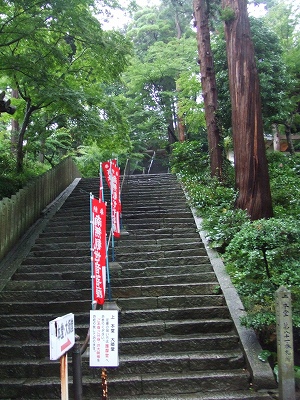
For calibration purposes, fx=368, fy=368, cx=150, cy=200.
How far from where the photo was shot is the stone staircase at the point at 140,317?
4867mm

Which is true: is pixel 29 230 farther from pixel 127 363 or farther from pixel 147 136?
pixel 147 136

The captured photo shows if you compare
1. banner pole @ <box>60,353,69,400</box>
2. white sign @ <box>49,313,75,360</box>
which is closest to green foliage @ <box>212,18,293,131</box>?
white sign @ <box>49,313,75,360</box>

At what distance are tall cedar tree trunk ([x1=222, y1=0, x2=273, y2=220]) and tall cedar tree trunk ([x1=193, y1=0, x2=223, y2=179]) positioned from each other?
3.37 metres

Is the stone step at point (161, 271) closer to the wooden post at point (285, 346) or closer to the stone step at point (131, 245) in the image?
the stone step at point (131, 245)

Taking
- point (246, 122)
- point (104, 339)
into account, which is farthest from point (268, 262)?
point (246, 122)

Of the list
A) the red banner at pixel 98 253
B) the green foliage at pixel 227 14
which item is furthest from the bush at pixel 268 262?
the green foliage at pixel 227 14

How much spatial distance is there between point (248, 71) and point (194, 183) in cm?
460

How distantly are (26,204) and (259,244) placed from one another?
21.7 ft

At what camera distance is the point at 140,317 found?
605 cm

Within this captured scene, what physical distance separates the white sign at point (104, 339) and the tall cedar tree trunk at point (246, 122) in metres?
5.32

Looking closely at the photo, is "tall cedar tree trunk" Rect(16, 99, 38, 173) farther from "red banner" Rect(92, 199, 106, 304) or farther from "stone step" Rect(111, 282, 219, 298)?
"red banner" Rect(92, 199, 106, 304)

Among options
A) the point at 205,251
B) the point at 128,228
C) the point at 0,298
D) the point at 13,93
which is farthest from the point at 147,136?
the point at 0,298

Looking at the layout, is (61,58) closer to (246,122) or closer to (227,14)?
(227,14)

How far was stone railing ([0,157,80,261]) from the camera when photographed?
820 cm
